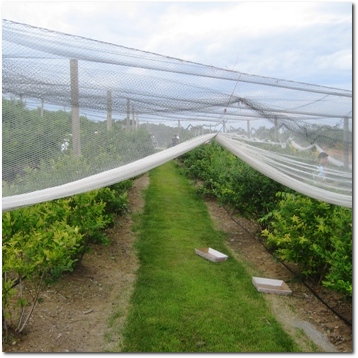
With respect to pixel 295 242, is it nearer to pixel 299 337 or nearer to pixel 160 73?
pixel 299 337

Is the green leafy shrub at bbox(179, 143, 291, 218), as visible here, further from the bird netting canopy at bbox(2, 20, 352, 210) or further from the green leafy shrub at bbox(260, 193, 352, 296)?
the bird netting canopy at bbox(2, 20, 352, 210)

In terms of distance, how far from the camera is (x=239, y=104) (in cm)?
354

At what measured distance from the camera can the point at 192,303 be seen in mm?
4688

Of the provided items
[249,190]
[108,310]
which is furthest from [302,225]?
[108,310]

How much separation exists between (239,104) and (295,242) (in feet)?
7.40

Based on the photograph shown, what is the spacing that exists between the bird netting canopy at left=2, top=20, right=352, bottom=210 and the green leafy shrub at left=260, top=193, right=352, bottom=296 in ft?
3.17

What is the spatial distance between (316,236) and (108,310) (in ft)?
7.91

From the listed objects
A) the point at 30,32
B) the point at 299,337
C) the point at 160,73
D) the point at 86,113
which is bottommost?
the point at 299,337

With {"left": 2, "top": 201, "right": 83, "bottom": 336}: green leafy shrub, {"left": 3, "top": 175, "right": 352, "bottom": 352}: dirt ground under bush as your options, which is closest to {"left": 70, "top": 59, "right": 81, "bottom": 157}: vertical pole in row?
Answer: {"left": 2, "top": 201, "right": 83, "bottom": 336}: green leafy shrub

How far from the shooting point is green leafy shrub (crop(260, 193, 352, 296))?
4.05 m

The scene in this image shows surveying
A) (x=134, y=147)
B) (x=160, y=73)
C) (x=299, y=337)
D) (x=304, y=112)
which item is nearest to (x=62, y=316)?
(x=134, y=147)

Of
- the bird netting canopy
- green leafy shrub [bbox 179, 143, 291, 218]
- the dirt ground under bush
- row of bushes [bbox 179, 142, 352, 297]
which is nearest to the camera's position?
the bird netting canopy

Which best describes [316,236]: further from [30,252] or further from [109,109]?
[30,252]

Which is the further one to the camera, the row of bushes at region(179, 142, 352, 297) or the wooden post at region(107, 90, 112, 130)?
the row of bushes at region(179, 142, 352, 297)
